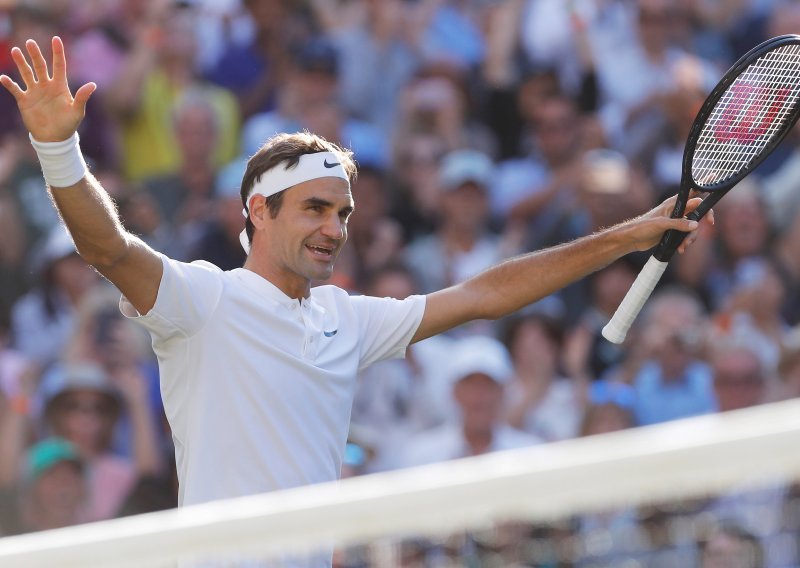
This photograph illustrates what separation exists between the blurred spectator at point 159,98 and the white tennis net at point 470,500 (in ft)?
20.7

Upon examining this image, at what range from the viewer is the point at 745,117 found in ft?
18.6

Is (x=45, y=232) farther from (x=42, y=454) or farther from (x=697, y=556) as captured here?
(x=697, y=556)

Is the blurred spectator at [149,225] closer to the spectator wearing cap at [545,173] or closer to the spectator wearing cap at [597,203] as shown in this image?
the spectator wearing cap at [545,173]

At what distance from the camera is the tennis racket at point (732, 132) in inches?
200

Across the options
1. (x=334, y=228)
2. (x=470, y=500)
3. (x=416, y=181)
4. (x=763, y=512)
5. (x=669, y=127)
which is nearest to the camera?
(x=470, y=500)

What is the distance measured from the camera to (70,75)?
995 centimetres

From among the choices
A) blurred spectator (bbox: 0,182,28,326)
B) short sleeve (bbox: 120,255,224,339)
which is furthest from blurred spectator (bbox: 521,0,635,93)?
short sleeve (bbox: 120,255,224,339)

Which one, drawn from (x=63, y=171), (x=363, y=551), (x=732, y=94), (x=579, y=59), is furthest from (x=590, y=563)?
(x=579, y=59)

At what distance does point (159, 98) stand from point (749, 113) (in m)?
5.12

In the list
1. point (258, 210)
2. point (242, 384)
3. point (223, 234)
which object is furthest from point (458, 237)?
point (242, 384)

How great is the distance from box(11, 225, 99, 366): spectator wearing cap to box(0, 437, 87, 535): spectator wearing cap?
869 millimetres

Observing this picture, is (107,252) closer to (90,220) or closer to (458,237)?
(90,220)

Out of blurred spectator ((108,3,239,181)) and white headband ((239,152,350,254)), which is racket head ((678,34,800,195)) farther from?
blurred spectator ((108,3,239,181))

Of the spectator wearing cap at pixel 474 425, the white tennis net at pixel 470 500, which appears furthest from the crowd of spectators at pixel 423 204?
the white tennis net at pixel 470 500
